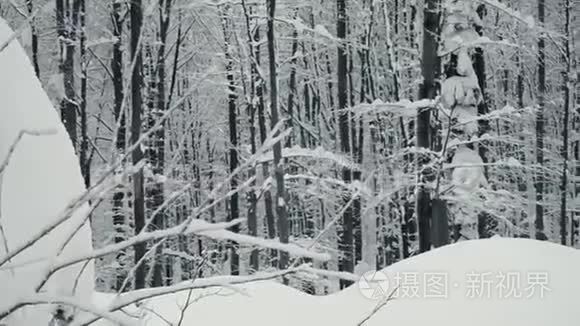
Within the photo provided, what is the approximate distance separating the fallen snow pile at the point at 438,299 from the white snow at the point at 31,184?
1.68 meters

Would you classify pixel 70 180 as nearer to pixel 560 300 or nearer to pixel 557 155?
pixel 560 300

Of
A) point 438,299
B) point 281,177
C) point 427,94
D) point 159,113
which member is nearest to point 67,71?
point 159,113

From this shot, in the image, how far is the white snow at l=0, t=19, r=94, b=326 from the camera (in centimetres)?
166

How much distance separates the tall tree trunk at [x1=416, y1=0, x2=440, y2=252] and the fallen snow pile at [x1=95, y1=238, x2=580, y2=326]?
4501mm

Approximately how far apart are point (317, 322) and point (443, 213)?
5.53 meters

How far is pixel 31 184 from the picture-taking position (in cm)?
188

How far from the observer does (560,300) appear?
3871mm

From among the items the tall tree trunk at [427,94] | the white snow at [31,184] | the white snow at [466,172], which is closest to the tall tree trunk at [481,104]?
the white snow at [466,172]

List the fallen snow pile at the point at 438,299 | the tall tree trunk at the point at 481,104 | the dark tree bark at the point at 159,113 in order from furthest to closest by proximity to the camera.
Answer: the dark tree bark at the point at 159,113 → the tall tree trunk at the point at 481,104 → the fallen snow pile at the point at 438,299

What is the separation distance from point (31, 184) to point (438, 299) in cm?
284

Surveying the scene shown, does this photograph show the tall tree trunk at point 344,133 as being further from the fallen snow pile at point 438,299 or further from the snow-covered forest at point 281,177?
the fallen snow pile at point 438,299

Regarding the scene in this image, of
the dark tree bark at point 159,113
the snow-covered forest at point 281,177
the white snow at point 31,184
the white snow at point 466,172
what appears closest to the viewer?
the snow-covered forest at point 281,177

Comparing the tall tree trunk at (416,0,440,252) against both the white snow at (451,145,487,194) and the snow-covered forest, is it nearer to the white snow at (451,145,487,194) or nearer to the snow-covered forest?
the snow-covered forest

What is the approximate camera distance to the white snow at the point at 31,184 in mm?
1661
